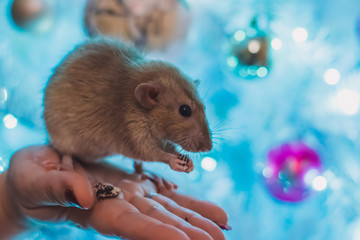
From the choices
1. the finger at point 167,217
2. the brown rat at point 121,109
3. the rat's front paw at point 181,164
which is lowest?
the finger at point 167,217

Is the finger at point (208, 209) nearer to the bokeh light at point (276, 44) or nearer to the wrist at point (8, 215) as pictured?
the wrist at point (8, 215)

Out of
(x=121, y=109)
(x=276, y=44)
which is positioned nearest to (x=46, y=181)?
(x=121, y=109)

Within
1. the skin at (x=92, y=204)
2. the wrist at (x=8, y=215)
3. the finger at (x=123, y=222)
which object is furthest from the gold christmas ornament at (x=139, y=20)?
the finger at (x=123, y=222)

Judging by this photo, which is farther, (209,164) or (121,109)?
(209,164)

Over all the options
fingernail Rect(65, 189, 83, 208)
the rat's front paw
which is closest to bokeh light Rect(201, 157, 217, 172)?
the rat's front paw

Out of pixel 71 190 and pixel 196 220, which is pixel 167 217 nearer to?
pixel 196 220

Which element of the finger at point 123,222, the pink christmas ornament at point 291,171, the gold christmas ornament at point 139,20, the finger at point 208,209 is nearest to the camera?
the finger at point 123,222
